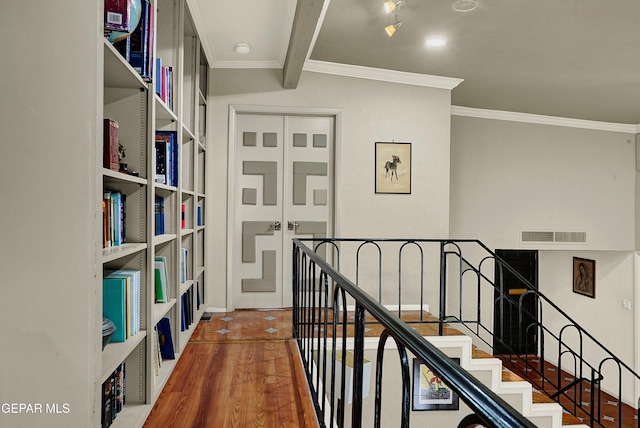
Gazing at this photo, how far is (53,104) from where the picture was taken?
1325 mm

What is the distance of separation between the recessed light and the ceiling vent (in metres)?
3.41

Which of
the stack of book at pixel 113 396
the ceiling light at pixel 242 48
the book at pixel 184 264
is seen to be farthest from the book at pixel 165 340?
the ceiling light at pixel 242 48

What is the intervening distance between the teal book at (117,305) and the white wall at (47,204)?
0.48m

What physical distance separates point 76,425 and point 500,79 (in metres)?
4.84

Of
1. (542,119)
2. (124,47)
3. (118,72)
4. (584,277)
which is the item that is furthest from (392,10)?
(584,277)

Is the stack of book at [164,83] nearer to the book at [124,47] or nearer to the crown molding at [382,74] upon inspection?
the book at [124,47]

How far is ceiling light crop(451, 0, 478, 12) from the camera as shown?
3.15 metres

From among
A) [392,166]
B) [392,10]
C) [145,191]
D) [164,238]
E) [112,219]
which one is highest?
[392,10]

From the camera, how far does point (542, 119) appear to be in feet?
21.0

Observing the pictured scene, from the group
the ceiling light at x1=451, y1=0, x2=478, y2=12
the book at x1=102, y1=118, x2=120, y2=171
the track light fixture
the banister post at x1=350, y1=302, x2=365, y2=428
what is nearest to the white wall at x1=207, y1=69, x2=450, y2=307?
the track light fixture

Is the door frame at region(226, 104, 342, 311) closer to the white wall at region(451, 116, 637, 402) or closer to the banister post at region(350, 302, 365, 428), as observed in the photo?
the white wall at region(451, 116, 637, 402)

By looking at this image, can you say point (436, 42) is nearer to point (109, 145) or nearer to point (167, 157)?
point (167, 157)

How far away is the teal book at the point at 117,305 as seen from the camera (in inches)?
71.7

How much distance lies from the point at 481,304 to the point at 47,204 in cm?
619
